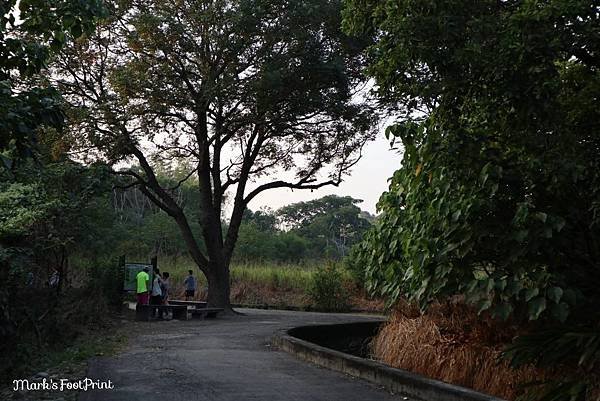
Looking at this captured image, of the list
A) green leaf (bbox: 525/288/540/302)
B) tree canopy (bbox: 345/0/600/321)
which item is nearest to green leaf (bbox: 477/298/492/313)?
tree canopy (bbox: 345/0/600/321)

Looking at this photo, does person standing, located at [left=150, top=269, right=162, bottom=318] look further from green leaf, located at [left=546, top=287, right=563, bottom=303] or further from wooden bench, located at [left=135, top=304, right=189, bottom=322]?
green leaf, located at [left=546, top=287, right=563, bottom=303]

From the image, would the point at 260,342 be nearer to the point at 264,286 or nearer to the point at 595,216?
the point at 595,216

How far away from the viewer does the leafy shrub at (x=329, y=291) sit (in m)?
25.5

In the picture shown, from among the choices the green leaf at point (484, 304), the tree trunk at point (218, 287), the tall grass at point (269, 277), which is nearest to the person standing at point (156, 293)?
the tree trunk at point (218, 287)

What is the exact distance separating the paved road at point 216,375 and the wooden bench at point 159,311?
19.2ft

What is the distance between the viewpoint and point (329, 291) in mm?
25547

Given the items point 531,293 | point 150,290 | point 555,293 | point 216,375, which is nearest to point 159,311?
point 150,290

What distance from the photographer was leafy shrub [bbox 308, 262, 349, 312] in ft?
83.6

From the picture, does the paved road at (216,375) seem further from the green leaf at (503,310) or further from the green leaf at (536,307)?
the green leaf at (536,307)

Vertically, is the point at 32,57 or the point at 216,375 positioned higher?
the point at 32,57

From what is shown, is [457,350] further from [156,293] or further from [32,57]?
[156,293]

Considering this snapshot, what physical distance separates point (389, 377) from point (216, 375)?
8.15ft

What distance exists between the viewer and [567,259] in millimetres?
5973

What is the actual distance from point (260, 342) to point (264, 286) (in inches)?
737
